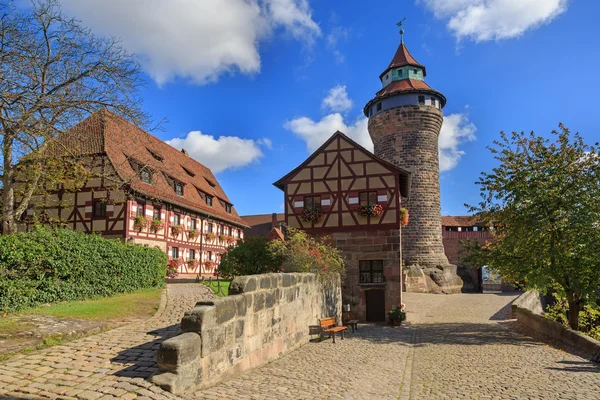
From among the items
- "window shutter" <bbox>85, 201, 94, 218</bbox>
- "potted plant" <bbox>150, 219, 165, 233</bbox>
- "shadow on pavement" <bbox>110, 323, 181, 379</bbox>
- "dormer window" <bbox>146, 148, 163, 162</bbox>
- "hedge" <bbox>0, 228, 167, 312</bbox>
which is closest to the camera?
"shadow on pavement" <bbox>110, 323, 181, 379</bbox>

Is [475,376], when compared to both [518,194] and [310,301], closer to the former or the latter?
[310,301]

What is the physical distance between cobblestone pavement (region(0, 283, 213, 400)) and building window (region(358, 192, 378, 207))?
37.2 feet

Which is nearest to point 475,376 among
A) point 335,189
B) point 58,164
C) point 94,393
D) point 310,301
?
point 310,301

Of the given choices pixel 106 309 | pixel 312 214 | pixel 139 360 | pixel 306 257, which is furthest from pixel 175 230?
pixel 139 360

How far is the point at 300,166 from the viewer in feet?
62.2

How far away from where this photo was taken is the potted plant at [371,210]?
17.6 meters

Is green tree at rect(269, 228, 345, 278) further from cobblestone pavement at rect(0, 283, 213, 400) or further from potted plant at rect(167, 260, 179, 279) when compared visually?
potted plant at rect(167, 260, 179, 279)

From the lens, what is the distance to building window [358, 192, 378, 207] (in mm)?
18016

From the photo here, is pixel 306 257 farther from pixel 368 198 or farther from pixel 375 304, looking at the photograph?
pixel 368 198

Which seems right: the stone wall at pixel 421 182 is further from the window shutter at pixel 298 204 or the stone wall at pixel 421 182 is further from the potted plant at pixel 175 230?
the potted plant at pixel 175 230

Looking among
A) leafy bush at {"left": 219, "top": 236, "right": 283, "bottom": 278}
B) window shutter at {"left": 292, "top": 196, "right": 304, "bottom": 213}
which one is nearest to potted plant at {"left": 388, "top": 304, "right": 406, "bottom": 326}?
leafy bush at {"left": 219, "top": 236, "right": 283, "bottom": 278}

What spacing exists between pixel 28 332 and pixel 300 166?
42.1ft

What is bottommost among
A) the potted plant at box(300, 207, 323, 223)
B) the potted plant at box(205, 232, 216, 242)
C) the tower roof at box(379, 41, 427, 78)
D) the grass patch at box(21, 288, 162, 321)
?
the grass patch at box(21, 288, 162, 321)

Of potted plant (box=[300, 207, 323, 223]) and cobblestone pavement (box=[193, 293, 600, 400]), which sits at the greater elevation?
potted plant (box=[300, 207, 323, 223])
